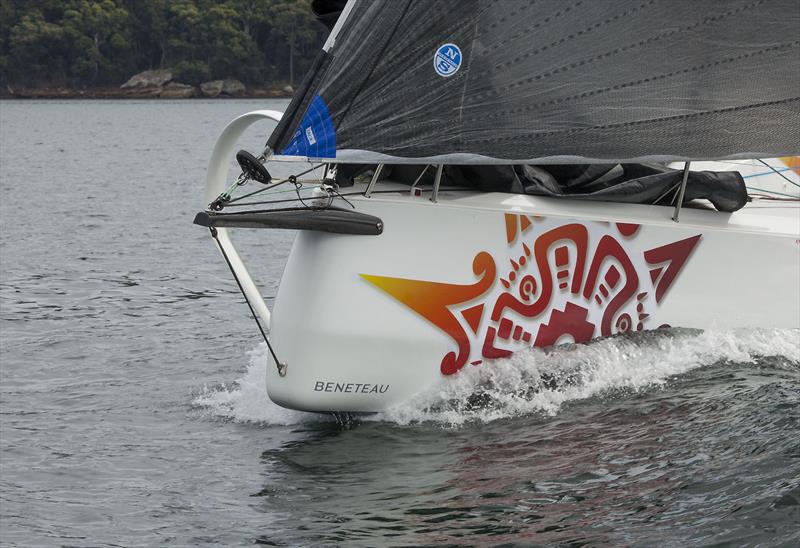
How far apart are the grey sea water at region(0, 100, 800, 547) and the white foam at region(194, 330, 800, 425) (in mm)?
11

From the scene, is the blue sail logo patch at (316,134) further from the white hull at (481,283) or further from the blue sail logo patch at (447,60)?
the blue sail logo patch at (447,60)

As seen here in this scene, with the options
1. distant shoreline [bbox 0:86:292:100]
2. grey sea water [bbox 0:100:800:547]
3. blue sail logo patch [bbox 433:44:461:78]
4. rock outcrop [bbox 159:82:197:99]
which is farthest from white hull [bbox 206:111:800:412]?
rock outcrop [bbox 159:82:197:99]

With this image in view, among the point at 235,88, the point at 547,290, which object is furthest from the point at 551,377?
the point at 235,88

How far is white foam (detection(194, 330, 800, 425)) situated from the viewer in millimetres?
6645

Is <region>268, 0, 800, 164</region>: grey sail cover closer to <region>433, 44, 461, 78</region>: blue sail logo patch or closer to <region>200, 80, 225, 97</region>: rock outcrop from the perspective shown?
<region>433, 44, 461, 78</region>: blue sail logo patch

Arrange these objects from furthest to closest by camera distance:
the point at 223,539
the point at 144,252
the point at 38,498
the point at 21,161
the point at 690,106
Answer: the point at 21,161
the point at 144,252
the point at 690,106
the point at 38,498
the point at 223,539

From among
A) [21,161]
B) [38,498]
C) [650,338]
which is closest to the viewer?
[38,498]

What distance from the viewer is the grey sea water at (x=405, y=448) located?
5.32 m

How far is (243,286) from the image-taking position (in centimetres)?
677

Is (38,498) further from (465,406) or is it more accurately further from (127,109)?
(127,109)

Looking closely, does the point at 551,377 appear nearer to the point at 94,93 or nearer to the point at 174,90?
the point at 174,90

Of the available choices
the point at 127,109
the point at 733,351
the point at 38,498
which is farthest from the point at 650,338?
the point at 127,109

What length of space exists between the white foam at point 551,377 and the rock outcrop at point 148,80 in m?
73.7

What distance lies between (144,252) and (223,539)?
9295 millimetres
